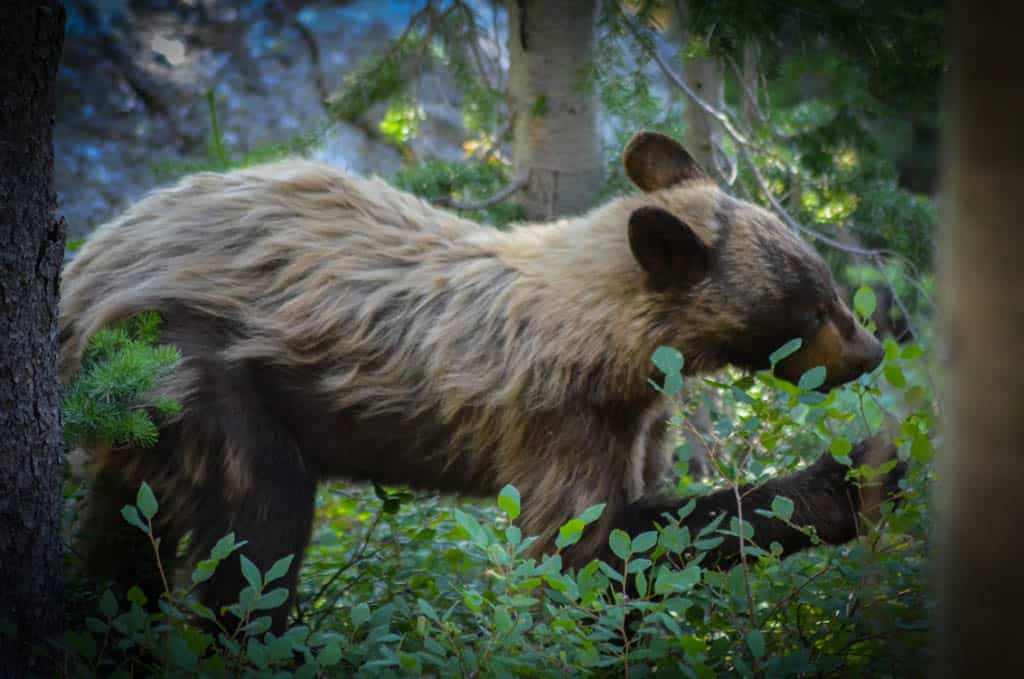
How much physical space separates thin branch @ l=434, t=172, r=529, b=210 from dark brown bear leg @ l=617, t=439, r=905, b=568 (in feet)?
6.77

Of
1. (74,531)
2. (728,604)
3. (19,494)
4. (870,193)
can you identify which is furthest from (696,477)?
(19,494)

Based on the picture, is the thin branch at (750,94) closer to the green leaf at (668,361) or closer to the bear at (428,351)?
the bear at (428,351)

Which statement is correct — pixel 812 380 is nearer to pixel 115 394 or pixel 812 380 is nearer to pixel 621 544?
pixel 621 544

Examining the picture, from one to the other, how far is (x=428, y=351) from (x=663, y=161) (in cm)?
127

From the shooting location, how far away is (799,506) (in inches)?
146

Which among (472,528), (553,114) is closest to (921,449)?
(472,528)

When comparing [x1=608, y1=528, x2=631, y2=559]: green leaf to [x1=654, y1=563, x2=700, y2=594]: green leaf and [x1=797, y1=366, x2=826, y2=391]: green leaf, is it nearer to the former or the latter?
[x1=654, y1=563, x2=700, y2=594]: green leaf

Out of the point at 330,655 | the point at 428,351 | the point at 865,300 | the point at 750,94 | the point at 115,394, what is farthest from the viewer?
the point at 750,94

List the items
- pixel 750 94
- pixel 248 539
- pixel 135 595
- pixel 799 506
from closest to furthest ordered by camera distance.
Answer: pixel 135 595 < pixel 248 539 < pixel 799 506 < pixel 750 94

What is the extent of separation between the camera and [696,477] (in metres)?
5.18

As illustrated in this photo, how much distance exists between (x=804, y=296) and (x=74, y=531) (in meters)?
3.21

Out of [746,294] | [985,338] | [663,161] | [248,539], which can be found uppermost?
[663,161]

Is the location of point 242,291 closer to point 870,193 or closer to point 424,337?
point 424,337

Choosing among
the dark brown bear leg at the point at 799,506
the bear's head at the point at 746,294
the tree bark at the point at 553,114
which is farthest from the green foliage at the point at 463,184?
the dark brown bear leg at the point at 799,506
